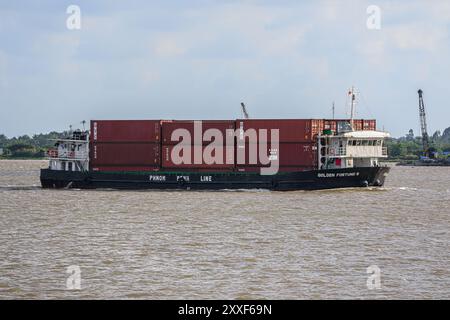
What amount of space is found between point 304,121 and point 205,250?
3137 centimetres

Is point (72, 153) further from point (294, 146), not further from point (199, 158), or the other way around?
point (294, 146)

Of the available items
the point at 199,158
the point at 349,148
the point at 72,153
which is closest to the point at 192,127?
the point at 199,158

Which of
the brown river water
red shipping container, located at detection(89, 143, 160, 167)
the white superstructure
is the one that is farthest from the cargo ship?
the brown river water

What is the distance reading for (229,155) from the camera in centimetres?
6116

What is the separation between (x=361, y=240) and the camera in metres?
32.9

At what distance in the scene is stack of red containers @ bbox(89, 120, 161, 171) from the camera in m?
63.1

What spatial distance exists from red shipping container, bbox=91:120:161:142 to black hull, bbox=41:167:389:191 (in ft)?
9.51

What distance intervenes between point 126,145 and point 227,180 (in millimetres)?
9307

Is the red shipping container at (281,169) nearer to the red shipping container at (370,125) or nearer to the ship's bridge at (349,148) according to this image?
the ship's bridge at (349,148)

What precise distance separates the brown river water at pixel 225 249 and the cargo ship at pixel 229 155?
24.4 ft

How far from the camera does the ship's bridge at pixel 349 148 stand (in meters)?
59.1
